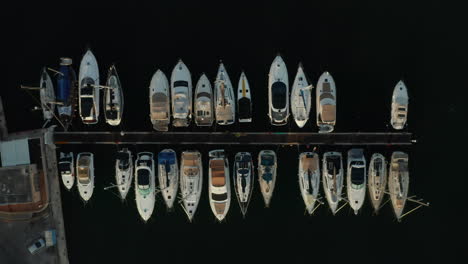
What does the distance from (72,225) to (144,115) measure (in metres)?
7.43

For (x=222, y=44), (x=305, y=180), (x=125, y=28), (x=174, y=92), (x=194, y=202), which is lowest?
(x=194, y=202)

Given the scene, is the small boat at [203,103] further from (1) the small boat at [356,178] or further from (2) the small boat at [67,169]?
(1) the small boat at [356,178]

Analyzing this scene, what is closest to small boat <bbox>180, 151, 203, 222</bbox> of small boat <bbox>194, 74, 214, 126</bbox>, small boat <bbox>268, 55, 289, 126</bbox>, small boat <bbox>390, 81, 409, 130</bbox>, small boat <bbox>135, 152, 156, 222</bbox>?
small boat <bbox>135, 152, 156, 222</bbox>

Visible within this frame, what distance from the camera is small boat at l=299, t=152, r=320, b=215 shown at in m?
15.9

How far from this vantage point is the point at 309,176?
1595cm

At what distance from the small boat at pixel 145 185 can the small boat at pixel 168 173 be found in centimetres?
46

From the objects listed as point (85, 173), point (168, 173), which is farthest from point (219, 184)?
point (85, 173)

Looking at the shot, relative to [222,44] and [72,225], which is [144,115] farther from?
[72,225]

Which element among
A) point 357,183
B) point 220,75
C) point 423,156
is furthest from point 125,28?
point 423,156

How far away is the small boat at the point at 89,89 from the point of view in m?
→ 15.6

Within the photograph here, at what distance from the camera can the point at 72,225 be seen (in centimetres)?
1702

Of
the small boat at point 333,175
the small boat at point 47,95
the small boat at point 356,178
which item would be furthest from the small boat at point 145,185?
the small boat at point 356,178

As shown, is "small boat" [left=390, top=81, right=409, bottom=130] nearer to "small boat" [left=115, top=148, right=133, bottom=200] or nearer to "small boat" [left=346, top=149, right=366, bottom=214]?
"small boat" [left=346, top=149, right=366, bottom=214]

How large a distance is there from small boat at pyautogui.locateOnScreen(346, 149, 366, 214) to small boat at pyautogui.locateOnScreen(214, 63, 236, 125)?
661 cm
